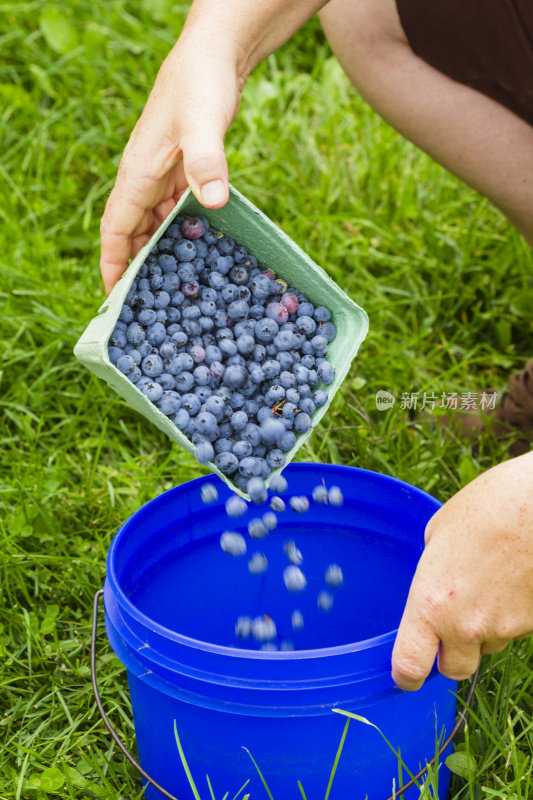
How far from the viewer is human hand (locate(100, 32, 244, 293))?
4.33 feet

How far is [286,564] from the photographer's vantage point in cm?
169

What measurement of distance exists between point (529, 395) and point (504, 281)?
1.99ft

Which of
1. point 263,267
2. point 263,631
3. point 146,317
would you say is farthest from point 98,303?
point 263,631

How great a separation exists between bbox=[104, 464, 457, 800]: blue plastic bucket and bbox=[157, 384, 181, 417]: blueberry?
0.65 feet

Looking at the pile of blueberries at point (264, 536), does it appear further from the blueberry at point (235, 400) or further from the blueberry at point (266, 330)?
the blueberry at point (266, 330)

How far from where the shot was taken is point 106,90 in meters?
3.18

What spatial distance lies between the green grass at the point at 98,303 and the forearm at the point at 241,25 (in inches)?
29.2

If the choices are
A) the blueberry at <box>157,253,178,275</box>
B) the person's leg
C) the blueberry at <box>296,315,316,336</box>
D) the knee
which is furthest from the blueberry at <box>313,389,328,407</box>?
the knee

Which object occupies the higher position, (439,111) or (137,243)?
(439,111)

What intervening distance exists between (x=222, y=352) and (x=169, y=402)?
0.47ft

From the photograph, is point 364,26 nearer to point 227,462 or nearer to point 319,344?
point 319,344

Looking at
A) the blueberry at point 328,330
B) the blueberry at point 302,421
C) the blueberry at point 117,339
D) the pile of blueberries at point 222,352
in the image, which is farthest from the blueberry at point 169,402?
the blueberry at point 328,330

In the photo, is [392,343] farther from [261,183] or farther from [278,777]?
[278,777]

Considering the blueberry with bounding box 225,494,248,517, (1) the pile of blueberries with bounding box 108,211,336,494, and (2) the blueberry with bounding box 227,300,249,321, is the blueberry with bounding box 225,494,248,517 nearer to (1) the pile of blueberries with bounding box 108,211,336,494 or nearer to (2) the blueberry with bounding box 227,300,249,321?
(1) the pile of blueberries with bounding box 108,211,336,494
